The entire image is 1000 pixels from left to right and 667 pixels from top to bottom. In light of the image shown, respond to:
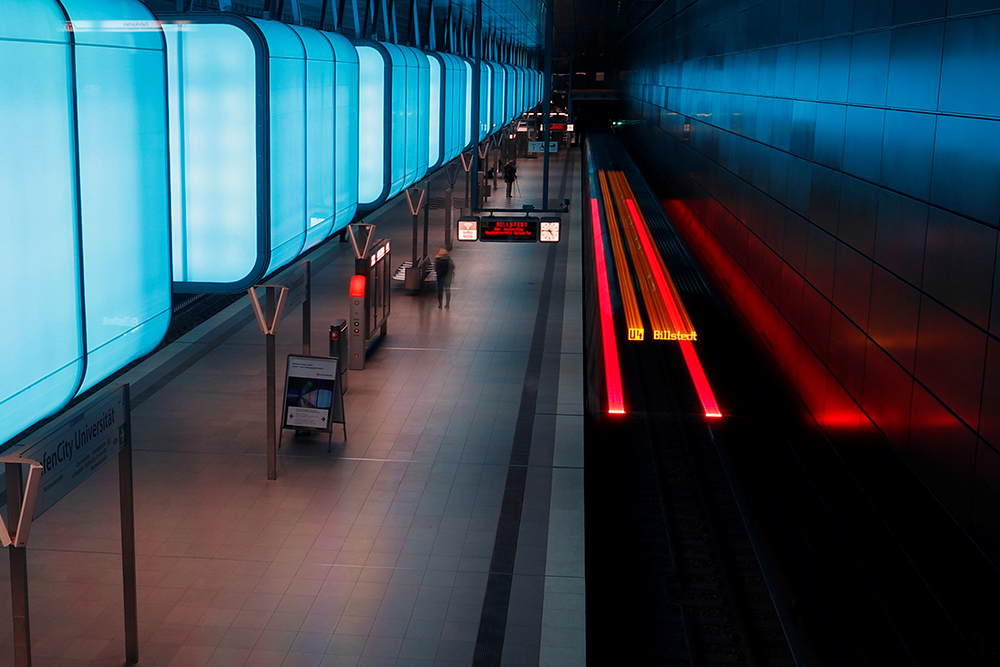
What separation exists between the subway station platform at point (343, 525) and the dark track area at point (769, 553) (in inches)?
33.4

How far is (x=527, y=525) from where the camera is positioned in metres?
9.94

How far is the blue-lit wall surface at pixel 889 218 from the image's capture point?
27.4 feet

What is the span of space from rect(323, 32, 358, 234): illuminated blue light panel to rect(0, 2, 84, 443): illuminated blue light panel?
4.75 meters

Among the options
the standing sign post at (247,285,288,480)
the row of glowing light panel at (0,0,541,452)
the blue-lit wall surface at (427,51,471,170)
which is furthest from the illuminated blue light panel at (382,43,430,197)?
the row of glowing light panel at (0,0,541,452)

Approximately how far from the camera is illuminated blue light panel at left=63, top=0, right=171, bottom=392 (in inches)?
142

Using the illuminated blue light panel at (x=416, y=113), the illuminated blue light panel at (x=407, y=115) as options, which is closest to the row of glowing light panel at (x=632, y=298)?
the illuminated blue light panel at (x=416, y=113)

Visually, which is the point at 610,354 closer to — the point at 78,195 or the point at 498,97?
the point at 78,195

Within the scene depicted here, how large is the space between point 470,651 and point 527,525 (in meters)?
2.38

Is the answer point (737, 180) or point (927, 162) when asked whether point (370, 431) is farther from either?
point (737, 180)

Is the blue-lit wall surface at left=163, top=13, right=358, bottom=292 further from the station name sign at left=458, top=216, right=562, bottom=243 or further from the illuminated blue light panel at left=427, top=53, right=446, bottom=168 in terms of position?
the station name sign at left=458, top=216, right=562, bottom=243

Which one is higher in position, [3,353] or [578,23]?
[578,23]

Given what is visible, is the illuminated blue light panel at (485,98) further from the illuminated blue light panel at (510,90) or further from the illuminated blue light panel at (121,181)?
the illuminated blue light panel at (121,181)

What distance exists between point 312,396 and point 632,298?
8.04 meters

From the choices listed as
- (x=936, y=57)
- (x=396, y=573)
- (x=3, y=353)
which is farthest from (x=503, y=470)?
(x=3, y=353)
